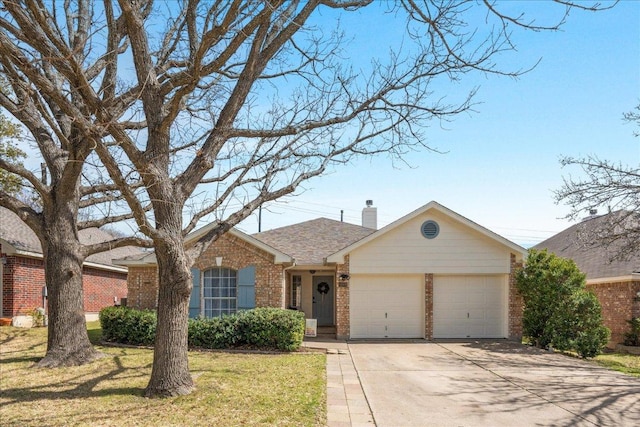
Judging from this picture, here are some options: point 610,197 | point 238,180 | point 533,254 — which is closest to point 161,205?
point 238,180

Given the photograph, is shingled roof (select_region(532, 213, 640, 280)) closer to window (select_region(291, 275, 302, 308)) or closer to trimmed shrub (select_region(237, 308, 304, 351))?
trimmed shrub (select_region(237, 308, 304, 351))

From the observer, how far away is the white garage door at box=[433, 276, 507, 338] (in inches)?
663

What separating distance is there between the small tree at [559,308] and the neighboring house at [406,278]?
104 centimetres

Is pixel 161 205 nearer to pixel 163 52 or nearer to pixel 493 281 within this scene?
pixel 163 52

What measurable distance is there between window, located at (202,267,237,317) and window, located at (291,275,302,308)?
4.92 meters

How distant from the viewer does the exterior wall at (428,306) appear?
1666 centimetres

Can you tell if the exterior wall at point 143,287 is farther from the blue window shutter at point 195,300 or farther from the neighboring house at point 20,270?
the neighboring house at point 20,270

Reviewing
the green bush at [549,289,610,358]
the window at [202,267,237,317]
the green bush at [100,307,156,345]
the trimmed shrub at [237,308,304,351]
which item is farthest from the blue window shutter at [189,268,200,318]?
the green bush at [549,289,610,358]

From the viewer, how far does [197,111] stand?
11055 millimetres

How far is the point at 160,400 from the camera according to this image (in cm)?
785

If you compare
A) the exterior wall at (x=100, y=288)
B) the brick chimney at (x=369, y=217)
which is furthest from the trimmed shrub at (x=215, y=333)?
the brick chimney at (x=369, y=217)

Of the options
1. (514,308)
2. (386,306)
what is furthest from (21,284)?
(514,308)

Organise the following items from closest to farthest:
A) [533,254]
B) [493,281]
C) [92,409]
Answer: [92,409] < [533,254] < [493,281]

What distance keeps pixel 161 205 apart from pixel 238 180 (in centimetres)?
223
